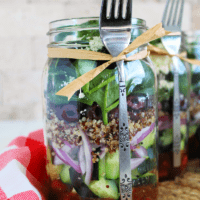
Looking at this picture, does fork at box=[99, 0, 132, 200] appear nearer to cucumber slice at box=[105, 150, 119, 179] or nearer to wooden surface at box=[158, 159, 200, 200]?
cucumber slice at box=[105, 150, 119, 179]

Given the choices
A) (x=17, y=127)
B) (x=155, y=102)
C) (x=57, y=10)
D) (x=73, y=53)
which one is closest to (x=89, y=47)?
(x=73, y=53)

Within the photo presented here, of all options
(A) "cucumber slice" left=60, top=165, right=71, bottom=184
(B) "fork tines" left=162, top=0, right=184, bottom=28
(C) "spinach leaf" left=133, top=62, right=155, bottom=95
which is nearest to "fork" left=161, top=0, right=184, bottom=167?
(B) "fork tines" left=162, top=0, right=184, bottom=28

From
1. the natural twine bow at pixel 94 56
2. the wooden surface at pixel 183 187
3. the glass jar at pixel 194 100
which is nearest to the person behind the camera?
the natural twine bow at pixel 94 56

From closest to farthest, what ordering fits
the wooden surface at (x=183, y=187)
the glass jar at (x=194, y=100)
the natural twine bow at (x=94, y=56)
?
the natural twine bow at (x=94, y=56), the wooden surface at (x=183, y=187), the glass jar at (x=194, y=100)

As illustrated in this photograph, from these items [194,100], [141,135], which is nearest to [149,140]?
[141,135]

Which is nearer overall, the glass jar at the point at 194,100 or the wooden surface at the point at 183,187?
the wooden surface at the point at 183,187

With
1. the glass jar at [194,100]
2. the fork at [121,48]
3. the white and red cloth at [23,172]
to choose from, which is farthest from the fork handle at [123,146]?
the glass jar at [194,100]

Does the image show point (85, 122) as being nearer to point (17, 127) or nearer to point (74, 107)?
point (74, 107)

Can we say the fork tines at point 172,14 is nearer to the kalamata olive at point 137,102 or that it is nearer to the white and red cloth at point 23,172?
the kalamata olive at point 137,102
